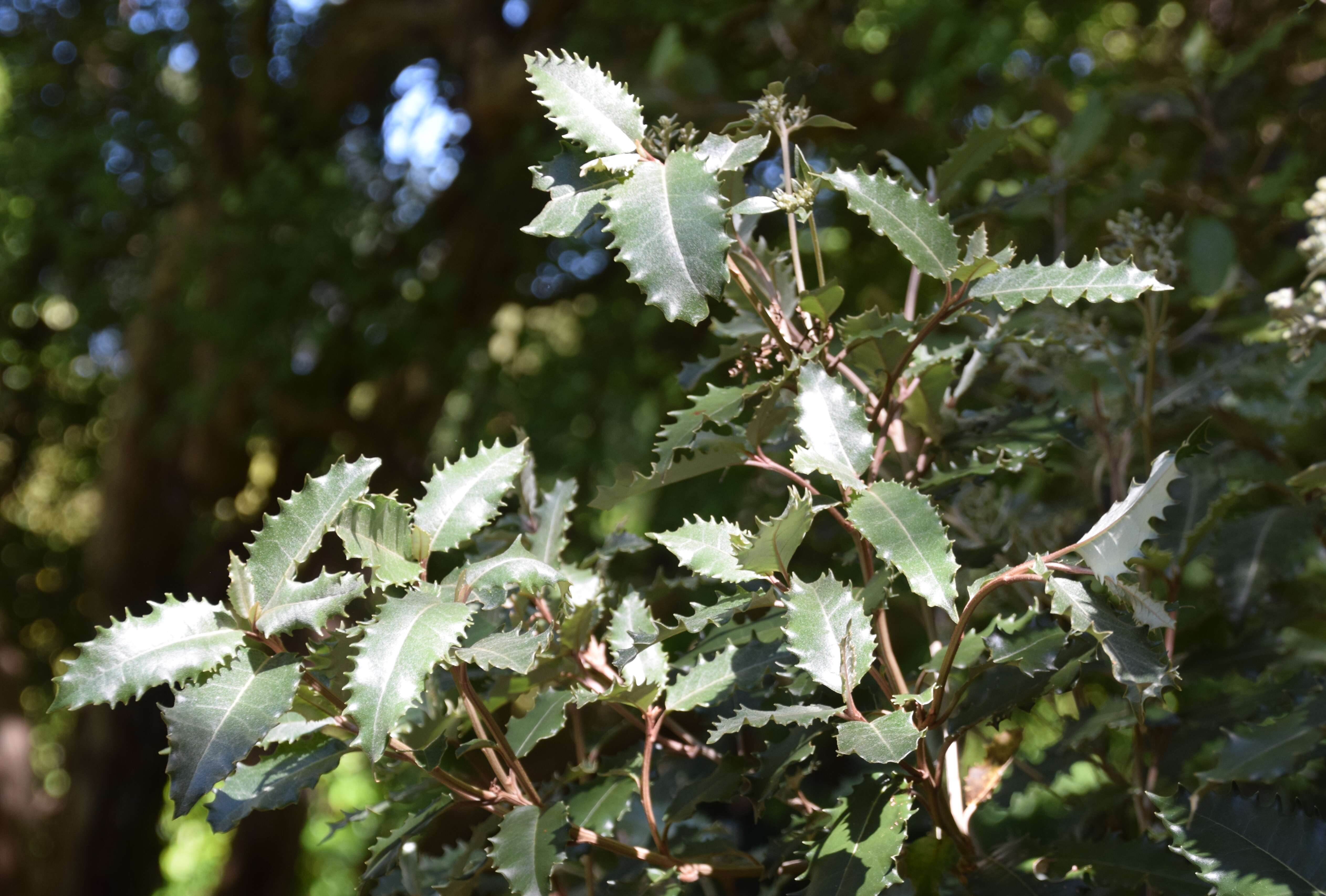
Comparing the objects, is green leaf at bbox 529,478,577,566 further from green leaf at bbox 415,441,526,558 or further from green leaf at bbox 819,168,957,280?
green leaf at bbox 819,168,957,280

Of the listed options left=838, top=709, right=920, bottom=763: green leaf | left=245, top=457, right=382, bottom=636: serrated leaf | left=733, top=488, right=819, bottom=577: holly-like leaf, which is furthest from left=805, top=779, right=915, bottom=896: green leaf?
left=245, top=457, right=382, bottom=636: serrated leaf

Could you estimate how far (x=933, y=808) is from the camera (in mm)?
713

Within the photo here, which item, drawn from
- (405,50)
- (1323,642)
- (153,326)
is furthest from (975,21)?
(153,326)

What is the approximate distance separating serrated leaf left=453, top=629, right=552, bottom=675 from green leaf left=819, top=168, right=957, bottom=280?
0.35 meters

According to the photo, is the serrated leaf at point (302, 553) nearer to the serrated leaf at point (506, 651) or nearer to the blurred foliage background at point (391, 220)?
the serrated leaf at point (506, 651)

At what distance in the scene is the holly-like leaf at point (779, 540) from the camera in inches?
24.5

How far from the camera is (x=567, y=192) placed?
67cm

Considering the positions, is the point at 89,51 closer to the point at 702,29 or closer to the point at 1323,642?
the point at 702,29

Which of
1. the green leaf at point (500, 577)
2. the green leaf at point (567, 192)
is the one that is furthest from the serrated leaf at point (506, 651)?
the green leaf at point (567, 192)

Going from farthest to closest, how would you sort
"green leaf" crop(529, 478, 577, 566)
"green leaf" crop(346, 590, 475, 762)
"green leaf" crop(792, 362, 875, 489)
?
"green leaf" crop(529, 478, 577, 566)
"green leaf" crop(792, 362, 875, 489)
"green leaf" crop(346, 590, 475, 762)

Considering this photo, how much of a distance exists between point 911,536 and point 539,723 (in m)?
0.33

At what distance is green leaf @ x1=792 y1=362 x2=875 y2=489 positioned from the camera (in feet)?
2.15

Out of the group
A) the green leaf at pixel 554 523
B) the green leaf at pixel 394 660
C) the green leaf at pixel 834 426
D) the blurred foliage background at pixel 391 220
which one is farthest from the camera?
the blurred foliage background at pixel 391 220

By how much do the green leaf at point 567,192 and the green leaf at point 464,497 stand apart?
0.56 ft
